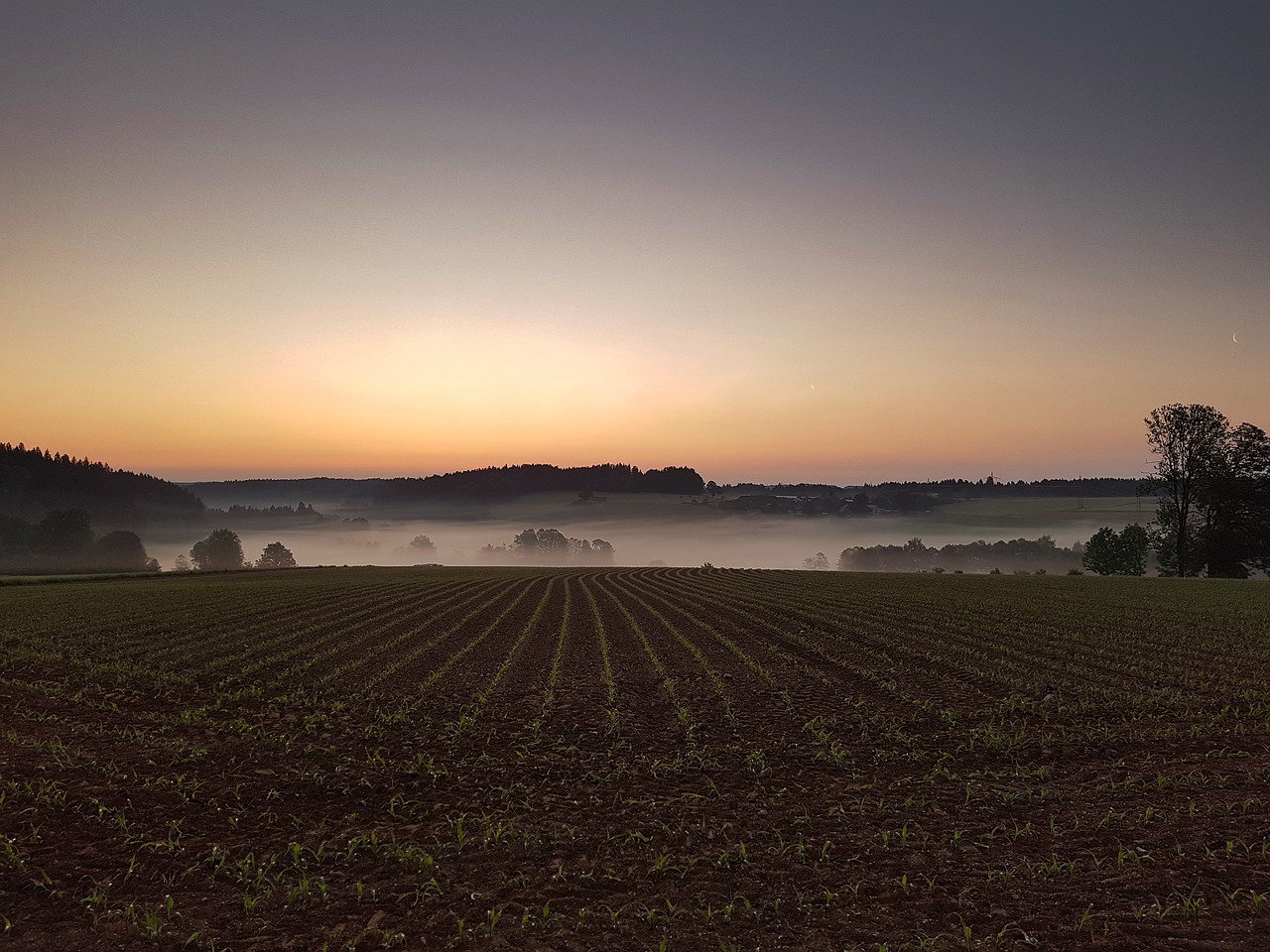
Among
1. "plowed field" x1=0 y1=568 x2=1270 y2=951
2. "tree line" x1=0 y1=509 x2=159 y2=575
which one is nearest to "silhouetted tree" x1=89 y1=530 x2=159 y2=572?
"tree line" x1=0 y1=509 x2=159 y2=575

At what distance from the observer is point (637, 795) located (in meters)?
12.1

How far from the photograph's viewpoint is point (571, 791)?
12.3 meters

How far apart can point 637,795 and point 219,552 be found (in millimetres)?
165564

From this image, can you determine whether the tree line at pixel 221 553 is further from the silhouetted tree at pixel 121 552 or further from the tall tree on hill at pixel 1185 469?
the tall tree on hill at pixel 1185 469

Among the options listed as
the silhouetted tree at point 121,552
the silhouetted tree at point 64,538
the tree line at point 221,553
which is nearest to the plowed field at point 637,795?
the tree line at point 221,553

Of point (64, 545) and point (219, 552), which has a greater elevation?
point (64, 545)

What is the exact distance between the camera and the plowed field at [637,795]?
316 inches

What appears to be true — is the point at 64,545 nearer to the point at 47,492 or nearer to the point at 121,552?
the point at 121,552

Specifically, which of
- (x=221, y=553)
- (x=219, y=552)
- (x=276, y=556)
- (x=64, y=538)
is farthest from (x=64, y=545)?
(x=276, y=556)

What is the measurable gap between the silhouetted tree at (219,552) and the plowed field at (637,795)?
452 feet

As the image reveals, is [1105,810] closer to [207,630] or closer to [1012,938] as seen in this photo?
[1012,938]

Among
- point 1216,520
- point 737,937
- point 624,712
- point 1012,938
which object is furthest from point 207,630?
point 1216,520

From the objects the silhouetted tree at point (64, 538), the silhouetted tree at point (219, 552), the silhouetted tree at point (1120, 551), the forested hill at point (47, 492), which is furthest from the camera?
the forested hill at point (47, 492)

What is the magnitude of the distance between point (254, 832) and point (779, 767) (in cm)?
991
